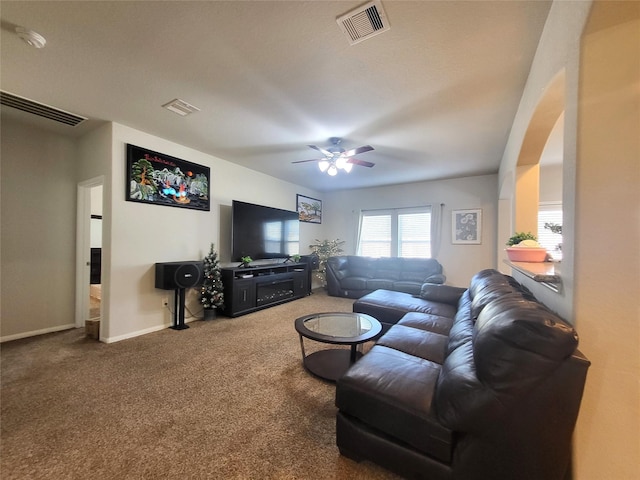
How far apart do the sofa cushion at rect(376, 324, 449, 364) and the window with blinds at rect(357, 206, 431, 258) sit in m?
3.99

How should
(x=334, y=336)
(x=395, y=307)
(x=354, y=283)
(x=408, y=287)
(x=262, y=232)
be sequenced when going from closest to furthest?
1. (x=334, y=336)
2. (x=395, y=307)
3. (x=262, y=232)
4. (x=408, y=287)
5. (x=354, y=283)

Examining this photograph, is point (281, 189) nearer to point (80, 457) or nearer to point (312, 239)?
point (312, 239)

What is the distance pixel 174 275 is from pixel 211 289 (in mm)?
688

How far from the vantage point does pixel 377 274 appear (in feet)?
19.0

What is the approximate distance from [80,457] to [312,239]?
216 inches

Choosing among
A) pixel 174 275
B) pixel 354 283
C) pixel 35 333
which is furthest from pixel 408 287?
pixel 35 333

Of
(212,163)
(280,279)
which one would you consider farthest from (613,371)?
(212,163)

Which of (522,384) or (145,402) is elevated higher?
(522,384)

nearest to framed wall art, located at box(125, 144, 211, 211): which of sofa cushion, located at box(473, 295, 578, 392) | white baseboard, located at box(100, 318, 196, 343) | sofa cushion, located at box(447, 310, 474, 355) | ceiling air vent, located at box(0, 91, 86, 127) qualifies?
ceiling air vent, located at box(0, 91, 86, 127)

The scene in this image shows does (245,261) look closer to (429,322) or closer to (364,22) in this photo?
(429,322)

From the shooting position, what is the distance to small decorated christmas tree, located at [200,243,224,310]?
147 inches

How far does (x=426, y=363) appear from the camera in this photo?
1584mm

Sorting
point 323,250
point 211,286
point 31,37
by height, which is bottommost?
point 211,286

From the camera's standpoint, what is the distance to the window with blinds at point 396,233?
580 cm
